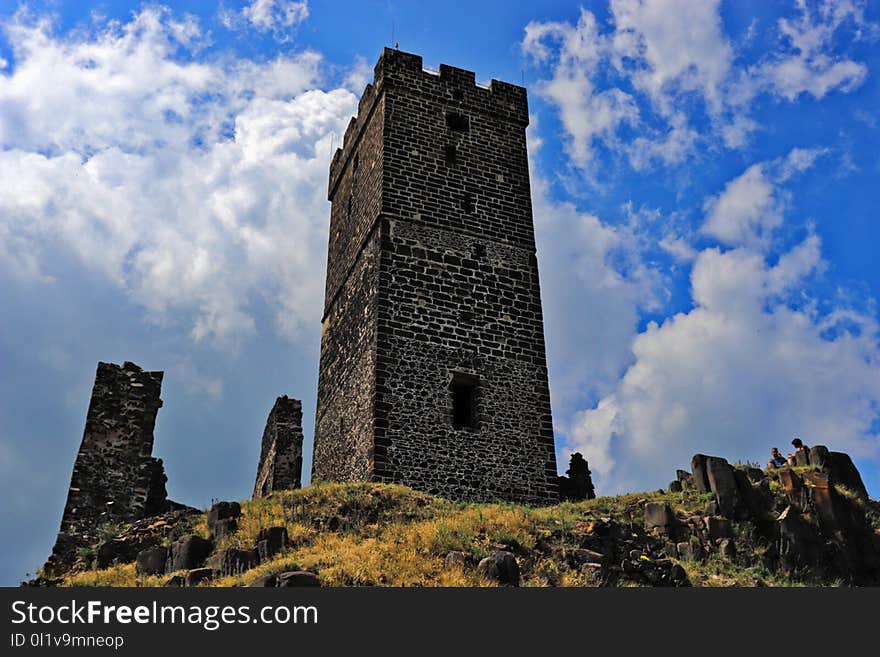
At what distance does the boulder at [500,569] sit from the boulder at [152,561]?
17.2ft

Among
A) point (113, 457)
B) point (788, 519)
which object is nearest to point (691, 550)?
point (788, 519)

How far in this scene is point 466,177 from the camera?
2225 cm

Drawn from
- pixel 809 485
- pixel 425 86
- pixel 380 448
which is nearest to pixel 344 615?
pixel 380 448

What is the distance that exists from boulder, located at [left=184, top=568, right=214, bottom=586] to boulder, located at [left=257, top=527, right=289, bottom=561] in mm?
825

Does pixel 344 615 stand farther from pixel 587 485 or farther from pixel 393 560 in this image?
pixel 587 485

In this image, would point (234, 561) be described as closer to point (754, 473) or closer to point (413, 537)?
point (413, 537)

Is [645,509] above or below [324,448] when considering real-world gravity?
below

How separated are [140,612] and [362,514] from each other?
6.25 m

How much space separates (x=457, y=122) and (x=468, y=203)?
2692 mm

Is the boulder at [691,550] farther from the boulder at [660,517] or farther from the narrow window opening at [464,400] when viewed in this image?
the narrow window opening at [464,400]

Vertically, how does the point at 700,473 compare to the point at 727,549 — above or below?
above

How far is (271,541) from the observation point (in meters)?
13.0

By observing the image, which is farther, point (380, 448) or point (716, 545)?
point (380, 448)

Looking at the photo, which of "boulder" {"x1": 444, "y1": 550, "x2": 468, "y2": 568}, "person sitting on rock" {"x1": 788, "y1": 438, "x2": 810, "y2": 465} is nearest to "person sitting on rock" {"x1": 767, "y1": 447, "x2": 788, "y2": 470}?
"person sitting on rock" {"x1": 788, "y1": 438, "x2": 810, "y2": 465}
